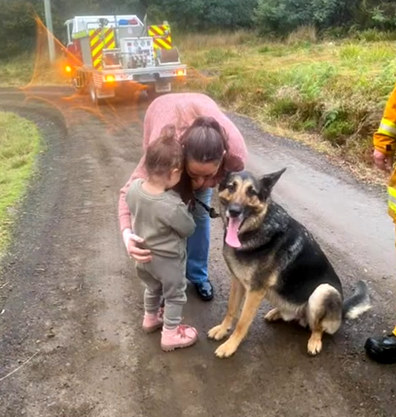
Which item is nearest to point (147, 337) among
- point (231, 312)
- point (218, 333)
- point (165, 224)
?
point (218, 333)

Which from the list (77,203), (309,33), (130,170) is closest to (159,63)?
(130,170)

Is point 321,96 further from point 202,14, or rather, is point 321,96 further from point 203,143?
point 202,14

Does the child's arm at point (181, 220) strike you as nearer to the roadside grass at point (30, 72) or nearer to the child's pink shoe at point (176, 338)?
the child's pink shoe at point (176, 338)

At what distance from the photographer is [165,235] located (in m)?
3.03

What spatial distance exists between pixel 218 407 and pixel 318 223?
3047 mm

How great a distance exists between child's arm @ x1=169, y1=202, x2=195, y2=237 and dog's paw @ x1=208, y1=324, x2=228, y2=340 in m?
0.88

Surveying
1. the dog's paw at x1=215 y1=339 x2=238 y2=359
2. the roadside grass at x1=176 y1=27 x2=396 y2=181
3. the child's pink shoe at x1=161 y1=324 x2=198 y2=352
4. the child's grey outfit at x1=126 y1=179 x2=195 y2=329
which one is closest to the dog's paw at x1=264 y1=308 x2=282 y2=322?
the dog's paw at x1=215 y1=339 x2=238 y2=359

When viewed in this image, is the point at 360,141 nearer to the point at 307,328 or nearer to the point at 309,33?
the point at 307,328

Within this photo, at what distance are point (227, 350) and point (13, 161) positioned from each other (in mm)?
6756

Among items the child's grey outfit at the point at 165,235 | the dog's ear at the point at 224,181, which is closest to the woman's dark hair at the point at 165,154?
the child's grey outfit at the point at 165,235

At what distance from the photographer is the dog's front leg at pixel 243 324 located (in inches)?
126

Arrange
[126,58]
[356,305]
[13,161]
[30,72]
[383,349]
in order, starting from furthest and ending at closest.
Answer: [30,72], [126,58], [13,161], [356,305], [383,349]

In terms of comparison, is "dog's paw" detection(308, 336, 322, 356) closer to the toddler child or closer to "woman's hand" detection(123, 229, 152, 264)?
the toddler child

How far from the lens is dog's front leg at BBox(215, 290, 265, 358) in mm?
3209
